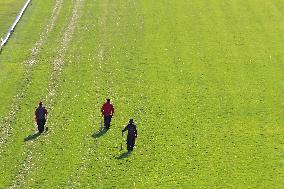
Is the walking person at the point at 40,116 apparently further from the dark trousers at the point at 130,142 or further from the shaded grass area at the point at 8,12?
the shaded grass area at the point at 8,12

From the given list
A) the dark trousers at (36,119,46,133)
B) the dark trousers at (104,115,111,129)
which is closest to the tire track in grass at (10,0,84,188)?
the dark trousers at (36,119,46,133)

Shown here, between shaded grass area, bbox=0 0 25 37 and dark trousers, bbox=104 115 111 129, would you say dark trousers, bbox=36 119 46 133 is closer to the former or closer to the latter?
dark trousers, bbox=104 115 111 129

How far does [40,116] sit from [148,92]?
26.0 feet

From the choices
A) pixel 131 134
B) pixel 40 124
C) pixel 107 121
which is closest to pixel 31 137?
pixel 40 124

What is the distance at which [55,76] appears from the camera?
37438mm

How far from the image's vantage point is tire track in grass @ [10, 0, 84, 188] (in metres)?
26.5

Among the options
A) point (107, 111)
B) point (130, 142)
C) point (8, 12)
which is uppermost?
point (107, 111)

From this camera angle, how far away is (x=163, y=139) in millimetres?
29969

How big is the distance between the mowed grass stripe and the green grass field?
0.06 metres

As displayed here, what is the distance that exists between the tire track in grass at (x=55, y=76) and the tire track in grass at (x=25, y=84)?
1.37 metres

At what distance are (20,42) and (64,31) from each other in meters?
3.98

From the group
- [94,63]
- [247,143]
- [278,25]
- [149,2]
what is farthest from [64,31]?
[247,143]

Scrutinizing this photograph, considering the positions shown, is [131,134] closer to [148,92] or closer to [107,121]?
[107,121]

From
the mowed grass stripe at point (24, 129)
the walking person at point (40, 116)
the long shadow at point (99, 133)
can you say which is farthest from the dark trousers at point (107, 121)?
the mowed grass stripe at point (24, 129)
